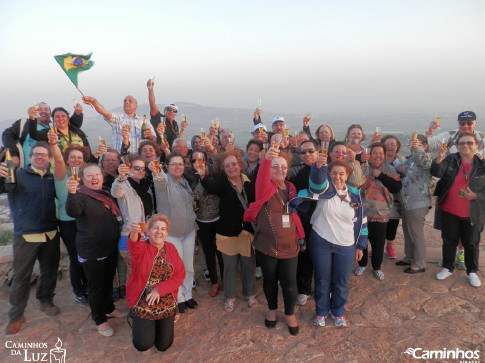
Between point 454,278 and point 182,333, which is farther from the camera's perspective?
point 454,278

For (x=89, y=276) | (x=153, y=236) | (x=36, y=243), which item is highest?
(x=153, y=236)

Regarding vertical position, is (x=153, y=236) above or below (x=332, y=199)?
below

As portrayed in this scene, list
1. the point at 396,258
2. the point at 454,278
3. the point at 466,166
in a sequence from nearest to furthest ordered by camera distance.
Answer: the point at 466,166 < the point at 454,278 < the point at 396,258

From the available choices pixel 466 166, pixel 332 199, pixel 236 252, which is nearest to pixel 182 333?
pixel 236 252

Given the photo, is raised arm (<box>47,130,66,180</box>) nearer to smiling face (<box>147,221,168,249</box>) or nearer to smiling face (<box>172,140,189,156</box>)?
smiling face (<box>147,221,168,249</box>)

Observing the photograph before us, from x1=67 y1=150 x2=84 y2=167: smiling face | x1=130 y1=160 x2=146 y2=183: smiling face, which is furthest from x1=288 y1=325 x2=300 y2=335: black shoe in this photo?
x1=67 y1=150 x2=84 y2=167: smiling face

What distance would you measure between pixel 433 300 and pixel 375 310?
989mm

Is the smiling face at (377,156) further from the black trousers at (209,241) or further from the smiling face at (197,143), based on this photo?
the smiling face at (197,143)

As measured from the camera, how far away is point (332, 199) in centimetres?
359

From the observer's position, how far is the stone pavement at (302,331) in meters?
3.46

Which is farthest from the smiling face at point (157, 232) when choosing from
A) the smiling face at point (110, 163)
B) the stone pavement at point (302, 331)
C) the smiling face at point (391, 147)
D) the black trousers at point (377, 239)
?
the smiling face at point (391, 147)

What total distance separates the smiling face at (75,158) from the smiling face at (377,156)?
443cm

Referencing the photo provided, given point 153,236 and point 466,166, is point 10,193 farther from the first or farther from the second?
point 466,166

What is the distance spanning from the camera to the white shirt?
3557mm
